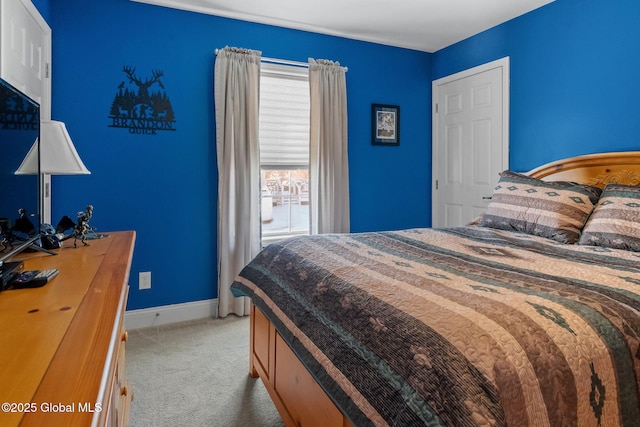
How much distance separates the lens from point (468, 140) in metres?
3.70

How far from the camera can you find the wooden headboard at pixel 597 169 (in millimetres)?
2443

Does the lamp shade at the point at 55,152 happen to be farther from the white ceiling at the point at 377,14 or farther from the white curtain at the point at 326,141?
the white curtain at the point at 326,141

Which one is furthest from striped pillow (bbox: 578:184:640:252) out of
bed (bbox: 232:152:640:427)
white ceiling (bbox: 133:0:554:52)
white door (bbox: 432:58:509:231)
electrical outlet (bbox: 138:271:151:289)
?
electrical outlet (bbox: 138:271:151:289)

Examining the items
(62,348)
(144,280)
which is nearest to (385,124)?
(144,280)

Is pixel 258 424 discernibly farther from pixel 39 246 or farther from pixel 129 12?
pixel 129 12

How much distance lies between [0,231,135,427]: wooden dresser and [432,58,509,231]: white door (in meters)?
3.17

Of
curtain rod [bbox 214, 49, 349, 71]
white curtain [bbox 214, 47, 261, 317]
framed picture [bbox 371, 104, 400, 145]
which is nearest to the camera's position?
white curtain [bbox 214, 47, 261, 317]

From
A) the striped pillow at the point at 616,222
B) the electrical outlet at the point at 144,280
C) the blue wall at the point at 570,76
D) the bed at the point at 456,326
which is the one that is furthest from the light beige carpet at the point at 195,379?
the blue wall at the point at 570,76

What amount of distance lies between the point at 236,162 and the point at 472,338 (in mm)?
2579

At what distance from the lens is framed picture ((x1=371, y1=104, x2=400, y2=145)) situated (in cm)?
381

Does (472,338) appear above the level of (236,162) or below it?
below

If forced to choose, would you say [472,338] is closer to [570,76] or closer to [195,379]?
[195,379]

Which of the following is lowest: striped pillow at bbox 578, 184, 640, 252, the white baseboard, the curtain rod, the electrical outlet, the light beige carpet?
the light beige carpet

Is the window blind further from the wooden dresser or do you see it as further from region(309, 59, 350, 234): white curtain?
the wooden dresser
